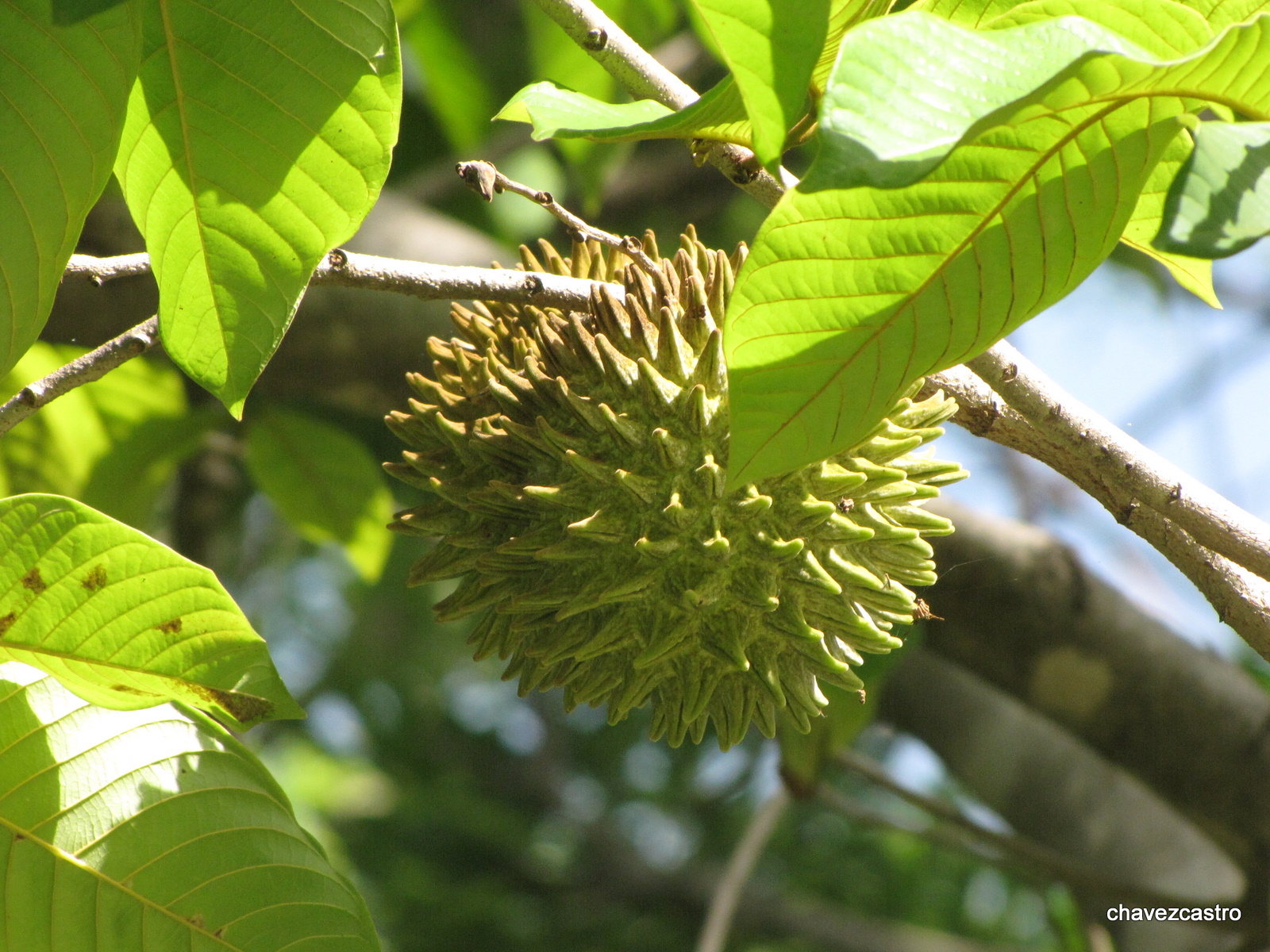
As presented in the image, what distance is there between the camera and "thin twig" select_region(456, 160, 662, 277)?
45.8 inches

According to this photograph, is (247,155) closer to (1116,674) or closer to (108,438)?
(108,438)

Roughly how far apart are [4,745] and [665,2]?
6.53 ft

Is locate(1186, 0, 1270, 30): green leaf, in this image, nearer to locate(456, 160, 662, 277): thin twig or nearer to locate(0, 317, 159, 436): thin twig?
locate(456, 160, 662, 277): thin twig

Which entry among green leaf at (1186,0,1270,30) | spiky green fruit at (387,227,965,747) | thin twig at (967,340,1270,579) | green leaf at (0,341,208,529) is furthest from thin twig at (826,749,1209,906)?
green leaf at (0,341,208,529)

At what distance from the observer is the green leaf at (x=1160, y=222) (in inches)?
39.4

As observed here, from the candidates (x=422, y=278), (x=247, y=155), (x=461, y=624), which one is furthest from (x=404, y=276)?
(x=461, y=624)

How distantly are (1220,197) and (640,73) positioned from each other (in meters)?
0.57

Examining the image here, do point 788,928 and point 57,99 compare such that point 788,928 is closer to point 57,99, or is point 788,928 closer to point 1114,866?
point 1114,866

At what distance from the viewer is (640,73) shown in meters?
1.07

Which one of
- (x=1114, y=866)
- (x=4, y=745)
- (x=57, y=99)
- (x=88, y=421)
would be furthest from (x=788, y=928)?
(x=57, y=99)

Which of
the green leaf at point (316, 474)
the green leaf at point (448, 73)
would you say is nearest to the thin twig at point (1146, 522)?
the green leaf at point (316, 474)

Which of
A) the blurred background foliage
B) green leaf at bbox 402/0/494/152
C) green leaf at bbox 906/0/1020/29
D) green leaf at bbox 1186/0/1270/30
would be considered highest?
green leaf at bbox 402/0/494/152

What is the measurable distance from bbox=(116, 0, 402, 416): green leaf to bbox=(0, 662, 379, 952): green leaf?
0.37 m

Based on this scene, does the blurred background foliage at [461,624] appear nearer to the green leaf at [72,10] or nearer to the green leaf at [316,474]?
the green leaf at [316,474]
